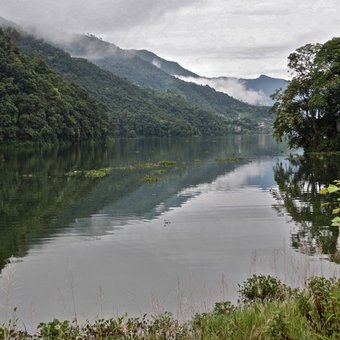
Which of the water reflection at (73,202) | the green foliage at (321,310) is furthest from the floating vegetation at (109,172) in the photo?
the green foliage at (321,310)

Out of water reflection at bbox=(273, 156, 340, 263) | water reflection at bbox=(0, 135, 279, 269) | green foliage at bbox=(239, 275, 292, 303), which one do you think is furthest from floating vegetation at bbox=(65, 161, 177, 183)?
green foliage at bbox=(239, 275, 292, 303)

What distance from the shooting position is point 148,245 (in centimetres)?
1920

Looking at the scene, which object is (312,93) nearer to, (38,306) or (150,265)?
(150,265)

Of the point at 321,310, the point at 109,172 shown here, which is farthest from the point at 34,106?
the point at 321,310

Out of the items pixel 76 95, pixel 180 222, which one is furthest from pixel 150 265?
pixel 76 95

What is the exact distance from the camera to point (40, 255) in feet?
57.7

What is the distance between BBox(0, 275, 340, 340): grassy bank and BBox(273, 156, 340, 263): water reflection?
209 cm

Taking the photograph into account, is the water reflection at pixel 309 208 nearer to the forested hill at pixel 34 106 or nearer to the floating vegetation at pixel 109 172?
the floating vegetation at pixel 109 172

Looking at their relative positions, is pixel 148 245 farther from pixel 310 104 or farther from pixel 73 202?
pixel 310 104

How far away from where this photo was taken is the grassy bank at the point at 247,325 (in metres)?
7.39

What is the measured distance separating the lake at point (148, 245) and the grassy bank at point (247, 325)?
Result: 3.05ft

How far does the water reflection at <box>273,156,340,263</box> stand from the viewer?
59.6 ft

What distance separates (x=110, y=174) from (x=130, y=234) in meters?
27.3

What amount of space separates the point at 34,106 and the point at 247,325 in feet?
353
